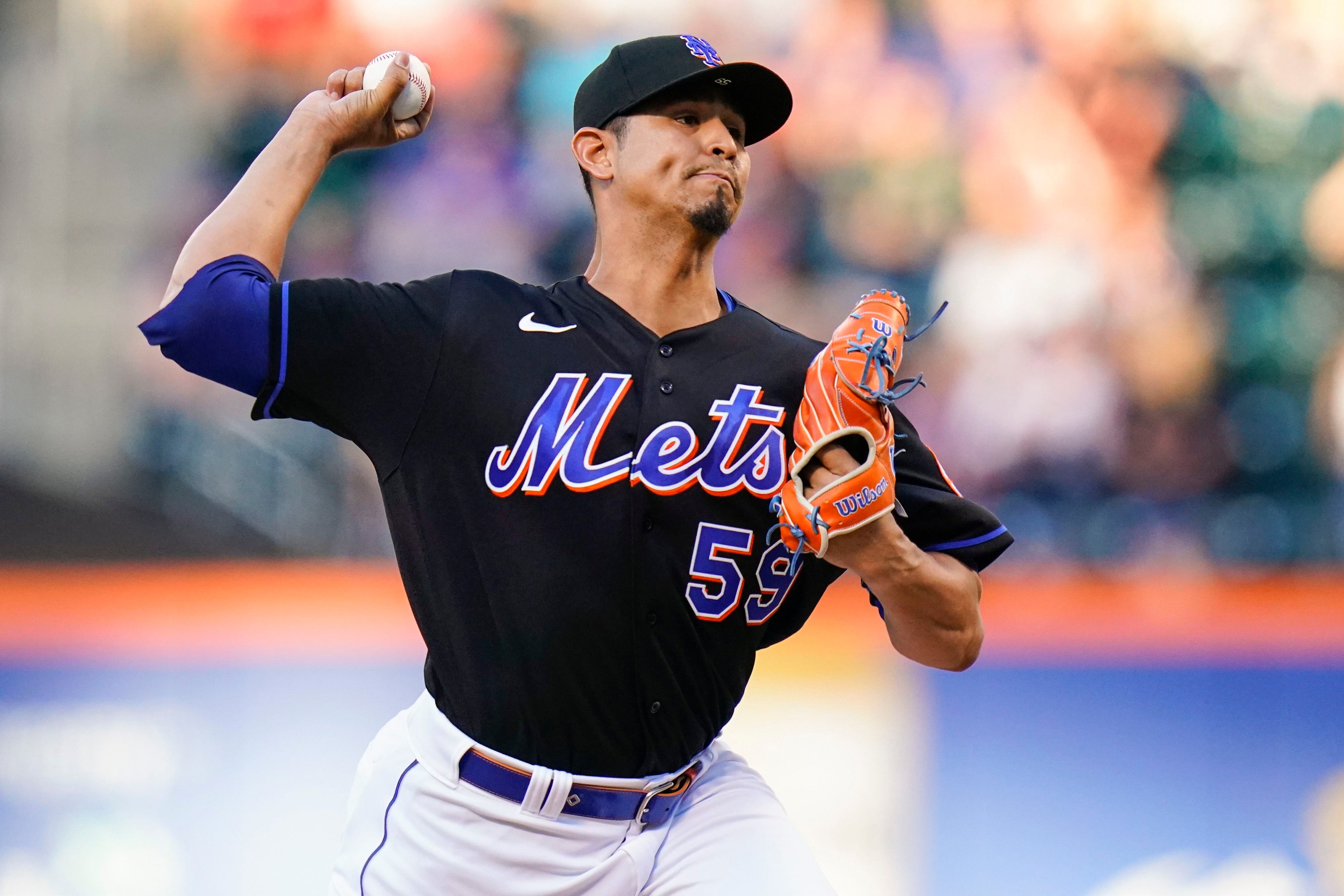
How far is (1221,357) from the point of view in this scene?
6402 mm

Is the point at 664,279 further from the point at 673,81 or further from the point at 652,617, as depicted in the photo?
the point at 652,617

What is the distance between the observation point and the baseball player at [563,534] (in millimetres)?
2404

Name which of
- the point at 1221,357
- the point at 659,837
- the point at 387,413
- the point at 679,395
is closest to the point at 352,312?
the point at 387,413

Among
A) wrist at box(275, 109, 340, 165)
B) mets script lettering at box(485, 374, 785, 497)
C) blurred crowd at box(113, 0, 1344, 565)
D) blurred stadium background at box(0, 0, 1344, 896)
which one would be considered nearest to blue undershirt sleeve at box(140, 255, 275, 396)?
wrist at box(275, 109, 340, 165)

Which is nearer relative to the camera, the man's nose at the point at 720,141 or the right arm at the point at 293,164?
the right arm at the point at 293,164

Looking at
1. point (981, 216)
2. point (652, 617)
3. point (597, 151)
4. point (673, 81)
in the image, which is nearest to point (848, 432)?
point (652, 617)

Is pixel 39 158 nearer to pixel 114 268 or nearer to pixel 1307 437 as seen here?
pixel 114 268

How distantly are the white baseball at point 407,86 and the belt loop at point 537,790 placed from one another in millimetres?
1265

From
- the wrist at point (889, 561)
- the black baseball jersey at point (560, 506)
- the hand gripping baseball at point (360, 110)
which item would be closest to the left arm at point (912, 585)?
the wrist at point (889, 561)

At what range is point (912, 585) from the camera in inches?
94.0

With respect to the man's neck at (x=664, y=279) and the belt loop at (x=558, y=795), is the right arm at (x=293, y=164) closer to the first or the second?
the man's neck at (x=664, y=279)

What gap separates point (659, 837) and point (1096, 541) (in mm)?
3859

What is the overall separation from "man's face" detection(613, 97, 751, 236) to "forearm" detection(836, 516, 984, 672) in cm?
72

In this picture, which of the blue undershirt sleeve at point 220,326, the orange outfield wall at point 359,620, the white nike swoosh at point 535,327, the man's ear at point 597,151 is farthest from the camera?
the orange outfield wall at point 359,620
